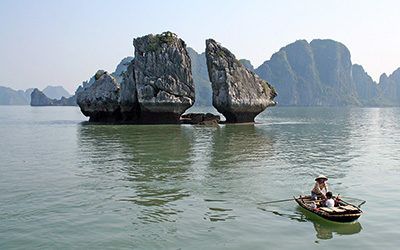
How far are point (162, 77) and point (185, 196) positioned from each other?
4709 centimetres

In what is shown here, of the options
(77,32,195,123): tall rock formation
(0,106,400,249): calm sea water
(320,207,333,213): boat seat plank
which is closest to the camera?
(0,106,400,249): calm sea water

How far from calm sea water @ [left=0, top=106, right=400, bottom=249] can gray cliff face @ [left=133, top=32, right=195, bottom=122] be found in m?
26.9

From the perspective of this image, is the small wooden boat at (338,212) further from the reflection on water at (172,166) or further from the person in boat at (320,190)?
the reflection on water at (172,166)

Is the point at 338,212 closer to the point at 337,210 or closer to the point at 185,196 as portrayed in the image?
the point at 337,210

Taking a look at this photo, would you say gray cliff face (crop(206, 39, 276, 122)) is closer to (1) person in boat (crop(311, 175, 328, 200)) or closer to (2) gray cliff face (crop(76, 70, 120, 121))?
(2) gray cliff face (crop(76, 70, 120, 121))

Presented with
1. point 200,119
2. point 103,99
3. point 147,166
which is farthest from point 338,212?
point 103,99

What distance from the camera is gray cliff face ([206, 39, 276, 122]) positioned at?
6556cm

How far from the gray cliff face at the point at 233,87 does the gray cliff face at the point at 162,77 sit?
3973 millimetres

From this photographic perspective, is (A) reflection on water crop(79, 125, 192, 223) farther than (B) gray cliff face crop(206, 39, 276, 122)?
No

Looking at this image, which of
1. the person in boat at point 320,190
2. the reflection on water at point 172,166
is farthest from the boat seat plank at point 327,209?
the reflection on water at point 172,166

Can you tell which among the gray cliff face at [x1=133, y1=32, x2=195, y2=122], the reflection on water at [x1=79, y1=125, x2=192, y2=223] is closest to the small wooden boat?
the reflection on water at [x1=79, y1=125, x2=192, y2=223]

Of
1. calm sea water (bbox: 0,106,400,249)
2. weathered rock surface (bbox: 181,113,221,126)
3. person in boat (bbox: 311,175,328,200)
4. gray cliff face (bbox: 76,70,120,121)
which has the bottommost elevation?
calm sea water (bbox: 0,106,400,249)

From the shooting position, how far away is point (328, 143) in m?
43.5

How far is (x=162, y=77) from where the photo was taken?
65875 millimetres
